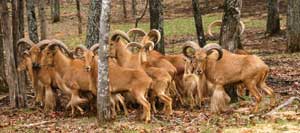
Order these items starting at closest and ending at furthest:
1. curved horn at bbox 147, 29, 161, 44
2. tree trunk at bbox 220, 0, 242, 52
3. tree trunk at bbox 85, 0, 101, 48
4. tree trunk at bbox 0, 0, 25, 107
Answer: tree trunk at bbox 220, 0, 242, 52 → tree trunk at bbox 0, 0, 25, 107 → curved horn at bbox 147, 29, 161, 44 → tree trunk at bbox 85, 0, 101, 48

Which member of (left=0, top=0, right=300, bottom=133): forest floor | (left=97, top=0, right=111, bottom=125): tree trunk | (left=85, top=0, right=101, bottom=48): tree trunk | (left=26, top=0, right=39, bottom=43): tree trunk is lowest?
(left=0, top=0, right=300, bottom=133): forest floor

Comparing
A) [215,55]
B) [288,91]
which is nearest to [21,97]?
[215,55]

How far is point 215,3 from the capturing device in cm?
5478

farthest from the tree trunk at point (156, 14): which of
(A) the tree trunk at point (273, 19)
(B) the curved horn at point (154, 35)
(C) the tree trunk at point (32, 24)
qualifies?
(A) the tree trunk at point (273, 19)

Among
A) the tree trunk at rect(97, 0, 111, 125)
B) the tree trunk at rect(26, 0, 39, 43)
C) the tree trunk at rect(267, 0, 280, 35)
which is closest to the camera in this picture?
the tree trunk at rect(97, 0, 111, 125)

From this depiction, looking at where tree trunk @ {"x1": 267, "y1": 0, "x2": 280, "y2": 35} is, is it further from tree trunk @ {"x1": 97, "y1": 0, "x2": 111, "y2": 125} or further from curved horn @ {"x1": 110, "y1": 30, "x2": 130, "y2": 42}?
tree trunk @ {"x1": 97, "y1": 0, "x2": 111, "y2": 125}

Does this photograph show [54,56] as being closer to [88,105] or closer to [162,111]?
[88,105]

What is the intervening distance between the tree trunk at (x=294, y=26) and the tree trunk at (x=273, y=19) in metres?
6.85

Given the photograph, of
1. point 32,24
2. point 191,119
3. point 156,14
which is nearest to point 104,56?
point 191,119

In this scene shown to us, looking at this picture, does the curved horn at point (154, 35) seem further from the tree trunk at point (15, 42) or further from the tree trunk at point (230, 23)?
the tree trunk at point (15, 42)

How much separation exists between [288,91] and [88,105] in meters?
5.61

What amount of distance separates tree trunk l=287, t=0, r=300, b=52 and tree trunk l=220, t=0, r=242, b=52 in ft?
32.1

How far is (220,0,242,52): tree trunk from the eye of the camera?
572 inches

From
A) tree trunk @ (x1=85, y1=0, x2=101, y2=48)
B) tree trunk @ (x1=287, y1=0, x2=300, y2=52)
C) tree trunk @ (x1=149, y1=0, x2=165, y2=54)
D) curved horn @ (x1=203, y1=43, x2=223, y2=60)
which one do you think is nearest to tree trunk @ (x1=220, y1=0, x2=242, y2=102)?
curved horn @ (x1=203, y1=43, x2=223, y2=60)
